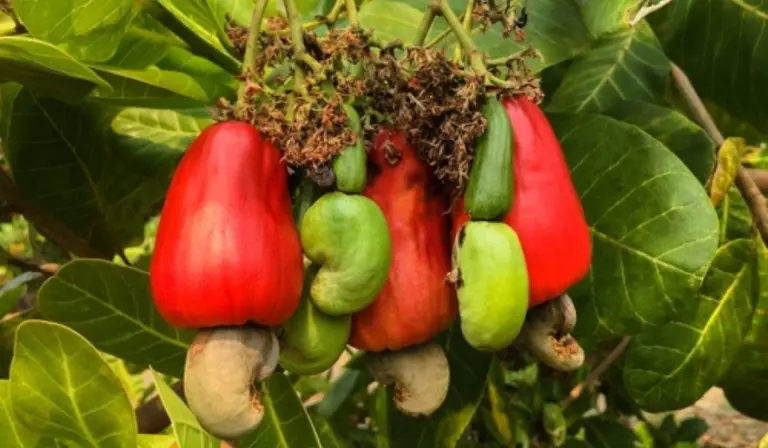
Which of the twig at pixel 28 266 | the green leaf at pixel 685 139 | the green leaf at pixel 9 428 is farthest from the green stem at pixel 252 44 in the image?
the twig at pixel 28 266

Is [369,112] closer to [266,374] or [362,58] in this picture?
[362,58]

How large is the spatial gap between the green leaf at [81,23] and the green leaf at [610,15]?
1.09 ft

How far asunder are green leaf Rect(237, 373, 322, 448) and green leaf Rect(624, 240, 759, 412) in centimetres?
30

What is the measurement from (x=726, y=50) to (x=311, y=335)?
0.61m

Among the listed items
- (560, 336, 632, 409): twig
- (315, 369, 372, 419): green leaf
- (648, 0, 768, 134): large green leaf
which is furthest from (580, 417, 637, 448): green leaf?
(648, 0, 768, 134): large green leaf

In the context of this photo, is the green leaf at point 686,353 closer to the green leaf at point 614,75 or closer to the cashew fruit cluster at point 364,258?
the green leaf at point 614,75

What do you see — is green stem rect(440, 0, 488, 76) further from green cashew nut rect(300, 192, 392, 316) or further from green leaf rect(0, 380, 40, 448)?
green leaf rect(0, 380, 40, 448)

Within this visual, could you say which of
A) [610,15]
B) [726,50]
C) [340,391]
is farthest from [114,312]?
[726,50]

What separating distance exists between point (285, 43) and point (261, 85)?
39 mm

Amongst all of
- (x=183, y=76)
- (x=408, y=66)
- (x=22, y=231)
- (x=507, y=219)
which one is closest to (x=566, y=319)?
(x=507, y=219)

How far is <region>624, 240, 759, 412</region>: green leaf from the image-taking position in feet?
2.86

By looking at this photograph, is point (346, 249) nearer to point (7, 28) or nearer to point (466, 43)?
point (466, 43)

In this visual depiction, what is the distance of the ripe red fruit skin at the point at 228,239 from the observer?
504mm

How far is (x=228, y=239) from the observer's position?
20.1 inches
